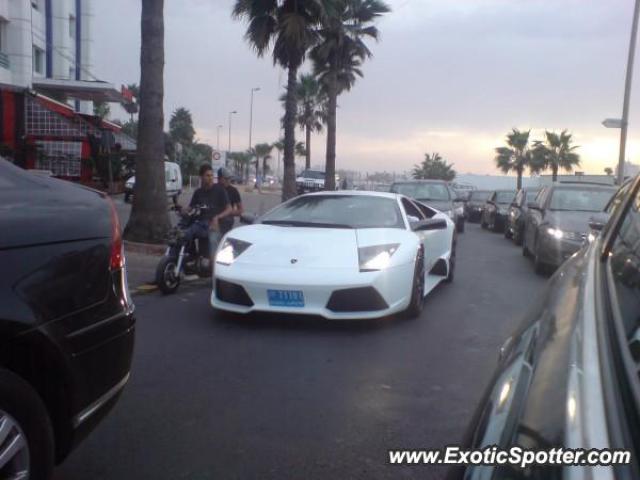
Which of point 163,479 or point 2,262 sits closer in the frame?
point 2,262

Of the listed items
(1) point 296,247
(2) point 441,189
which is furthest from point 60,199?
(2) point 441,189

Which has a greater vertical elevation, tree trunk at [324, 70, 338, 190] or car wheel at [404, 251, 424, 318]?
tree trunk at [324, 70, 338, 190]

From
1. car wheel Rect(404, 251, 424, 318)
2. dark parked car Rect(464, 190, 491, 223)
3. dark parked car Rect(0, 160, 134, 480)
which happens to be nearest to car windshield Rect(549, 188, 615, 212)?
car wheel Rect(404, 251, 424, 318)

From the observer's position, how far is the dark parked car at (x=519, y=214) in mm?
15016

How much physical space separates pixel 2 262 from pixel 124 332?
2.32ft

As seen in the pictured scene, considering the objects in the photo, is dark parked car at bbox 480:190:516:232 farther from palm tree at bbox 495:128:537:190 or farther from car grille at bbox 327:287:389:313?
palm tree at bbox 495:128:537:190

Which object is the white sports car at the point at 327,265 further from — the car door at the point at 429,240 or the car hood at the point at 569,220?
the car hood at the point at 569,220

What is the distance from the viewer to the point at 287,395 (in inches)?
164

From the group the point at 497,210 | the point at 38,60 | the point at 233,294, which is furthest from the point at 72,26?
the point at 233,294

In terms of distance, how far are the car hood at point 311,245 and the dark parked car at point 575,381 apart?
3.63 meters

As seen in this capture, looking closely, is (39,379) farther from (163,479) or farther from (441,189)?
(441,189)

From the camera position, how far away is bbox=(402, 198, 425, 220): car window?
770 centimetres

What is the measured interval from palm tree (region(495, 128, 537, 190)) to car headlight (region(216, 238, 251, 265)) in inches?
1708

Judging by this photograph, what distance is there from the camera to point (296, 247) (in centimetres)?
A: 604
